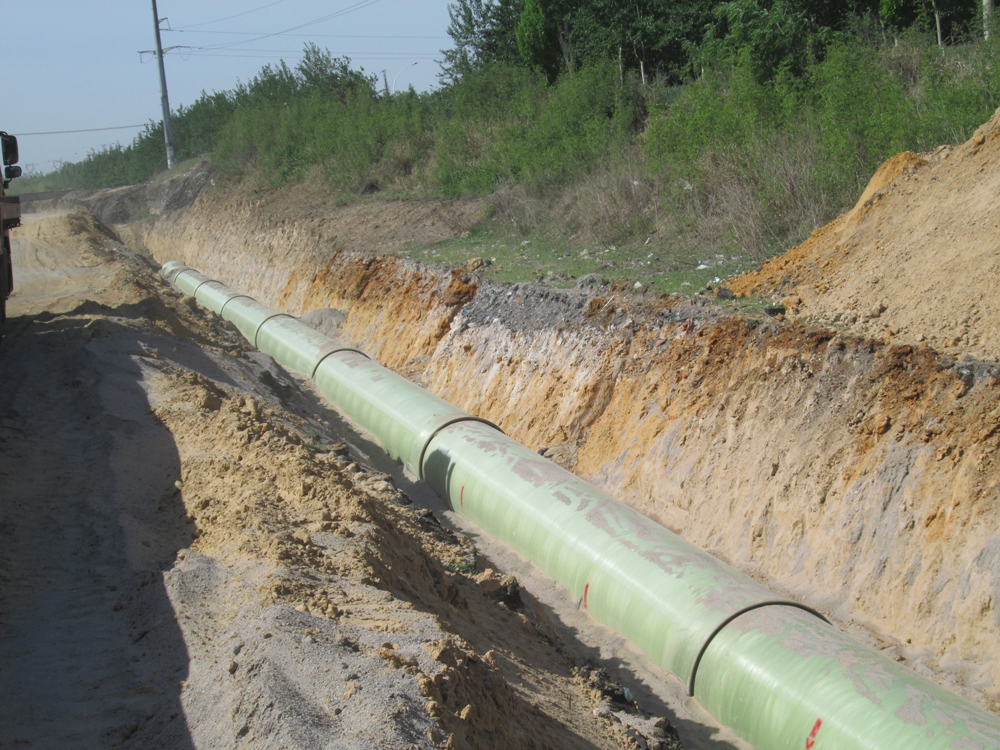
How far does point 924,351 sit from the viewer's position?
6.94m

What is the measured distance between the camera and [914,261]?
331 inches

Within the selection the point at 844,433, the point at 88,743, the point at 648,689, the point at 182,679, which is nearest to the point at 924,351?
the point at 844,433

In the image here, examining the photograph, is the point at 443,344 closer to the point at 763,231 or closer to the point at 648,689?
the point at 763,231

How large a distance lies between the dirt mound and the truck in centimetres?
975

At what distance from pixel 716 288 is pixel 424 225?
10.4 m

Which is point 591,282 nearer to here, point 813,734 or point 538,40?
point 813,734

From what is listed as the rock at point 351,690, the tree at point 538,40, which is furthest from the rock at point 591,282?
the tree at point 538,40

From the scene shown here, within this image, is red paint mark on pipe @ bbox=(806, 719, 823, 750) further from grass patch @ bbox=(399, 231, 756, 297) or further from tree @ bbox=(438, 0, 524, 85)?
tree @ bbox=(438, 0, 524, 85)

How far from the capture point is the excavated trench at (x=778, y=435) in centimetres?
601

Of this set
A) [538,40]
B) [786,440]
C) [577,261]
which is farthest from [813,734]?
[538,40]

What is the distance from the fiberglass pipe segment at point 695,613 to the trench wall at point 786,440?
1.12 meters

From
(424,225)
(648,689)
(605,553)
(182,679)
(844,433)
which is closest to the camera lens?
(182,679)

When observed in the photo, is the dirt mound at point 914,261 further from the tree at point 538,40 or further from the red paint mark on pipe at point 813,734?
the tree at point 538,40

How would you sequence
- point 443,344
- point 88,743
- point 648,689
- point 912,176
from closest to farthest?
point 88,743 < point 648,689 < point 912,176 < point 443,344
